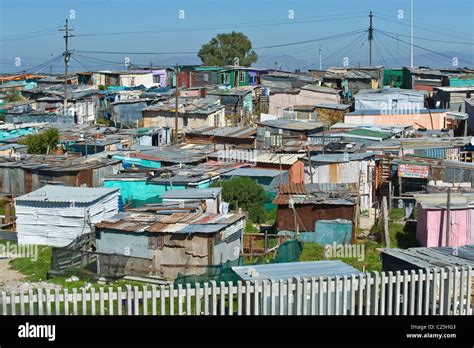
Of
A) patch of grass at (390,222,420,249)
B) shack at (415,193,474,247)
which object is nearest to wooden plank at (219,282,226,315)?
shack at (415,193,474,247)

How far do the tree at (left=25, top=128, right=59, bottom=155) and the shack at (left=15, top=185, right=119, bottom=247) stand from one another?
7703mm

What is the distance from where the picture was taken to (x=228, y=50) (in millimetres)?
62531

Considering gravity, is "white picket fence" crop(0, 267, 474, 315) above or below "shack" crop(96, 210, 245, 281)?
above

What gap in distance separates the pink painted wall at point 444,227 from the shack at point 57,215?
6.88 metres

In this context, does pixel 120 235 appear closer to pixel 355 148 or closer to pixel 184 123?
pixel 355 148

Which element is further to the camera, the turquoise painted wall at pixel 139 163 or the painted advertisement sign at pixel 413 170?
the turquoise painted wall at pixel 139 163

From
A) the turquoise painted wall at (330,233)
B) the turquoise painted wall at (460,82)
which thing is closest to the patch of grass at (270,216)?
the turquoise painted wall at (330,233)

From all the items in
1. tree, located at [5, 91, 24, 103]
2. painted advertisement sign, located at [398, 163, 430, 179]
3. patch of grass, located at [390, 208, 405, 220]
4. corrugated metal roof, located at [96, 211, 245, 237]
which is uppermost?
tree, located at [5, 91, 24, 103]

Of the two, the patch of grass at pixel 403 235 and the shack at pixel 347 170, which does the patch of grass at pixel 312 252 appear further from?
the shack at pixel 347 170

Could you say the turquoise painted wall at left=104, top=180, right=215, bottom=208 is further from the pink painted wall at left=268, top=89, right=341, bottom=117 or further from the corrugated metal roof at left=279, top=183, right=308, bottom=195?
the pink painted wall at left=268, top=89, right=341, bottom=117

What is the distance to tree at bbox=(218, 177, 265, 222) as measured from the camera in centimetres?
1814

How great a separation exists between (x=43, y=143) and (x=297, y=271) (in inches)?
693

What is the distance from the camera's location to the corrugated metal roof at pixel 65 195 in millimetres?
16438

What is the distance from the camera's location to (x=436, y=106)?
1378 inches
